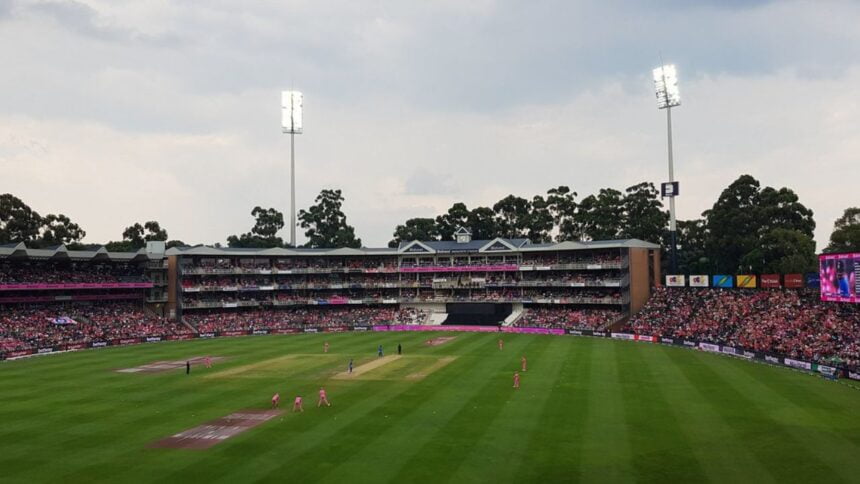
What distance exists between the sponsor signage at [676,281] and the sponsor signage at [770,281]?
11349 millimetres

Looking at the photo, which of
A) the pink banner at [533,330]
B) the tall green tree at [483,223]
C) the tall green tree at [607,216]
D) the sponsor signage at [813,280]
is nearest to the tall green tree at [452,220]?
the tall green tree at [483,223]

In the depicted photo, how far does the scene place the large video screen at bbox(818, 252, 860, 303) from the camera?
45.0 m

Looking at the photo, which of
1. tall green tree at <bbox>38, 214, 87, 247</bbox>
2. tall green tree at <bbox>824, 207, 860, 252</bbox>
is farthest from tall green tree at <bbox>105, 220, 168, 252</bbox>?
tall green tree at <bbox>824, 207, 860, 252</bbox>

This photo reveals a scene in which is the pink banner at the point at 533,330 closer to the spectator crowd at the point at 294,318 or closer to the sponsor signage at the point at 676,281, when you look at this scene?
the sponsor signage at the point at 676,281

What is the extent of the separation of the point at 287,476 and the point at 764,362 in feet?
144

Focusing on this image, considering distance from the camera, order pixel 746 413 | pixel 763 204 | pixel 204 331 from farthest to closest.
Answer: pixel 763 204
pixel 204 331
pixel 746 413

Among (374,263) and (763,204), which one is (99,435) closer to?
(374,263)

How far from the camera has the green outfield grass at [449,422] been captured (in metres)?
23.7

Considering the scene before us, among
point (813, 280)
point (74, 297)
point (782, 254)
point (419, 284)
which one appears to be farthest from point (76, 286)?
point (782, 254)

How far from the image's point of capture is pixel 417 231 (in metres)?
141

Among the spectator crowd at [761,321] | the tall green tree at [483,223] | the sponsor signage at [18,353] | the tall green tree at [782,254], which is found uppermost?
the tall green tree at [483,223]

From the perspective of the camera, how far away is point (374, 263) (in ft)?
335

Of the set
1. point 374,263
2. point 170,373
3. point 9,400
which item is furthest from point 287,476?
point 374,263

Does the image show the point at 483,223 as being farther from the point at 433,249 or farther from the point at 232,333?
the point at 232,333
